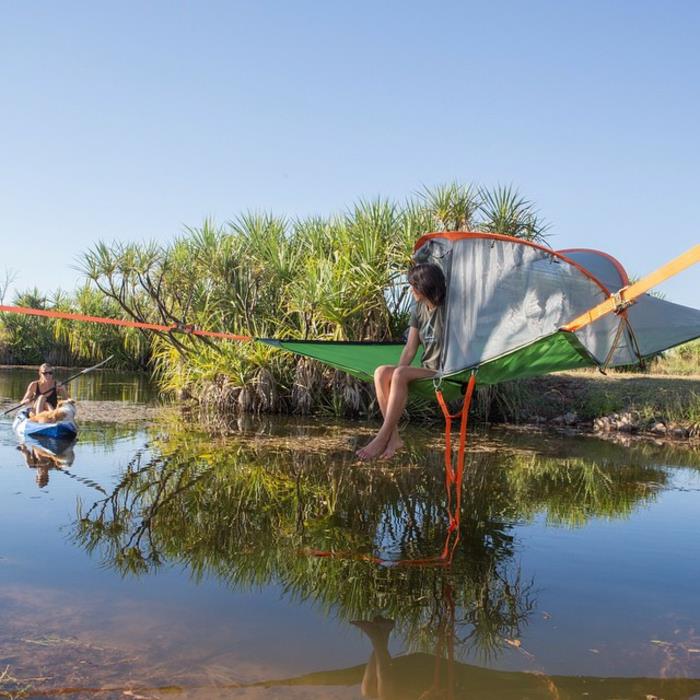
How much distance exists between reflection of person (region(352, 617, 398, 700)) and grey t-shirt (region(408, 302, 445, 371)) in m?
1.51

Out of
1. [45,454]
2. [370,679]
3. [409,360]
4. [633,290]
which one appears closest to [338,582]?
[370,679]

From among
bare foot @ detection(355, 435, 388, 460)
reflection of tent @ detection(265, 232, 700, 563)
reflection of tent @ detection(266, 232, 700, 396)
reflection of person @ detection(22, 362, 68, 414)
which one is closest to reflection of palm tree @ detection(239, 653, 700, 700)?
reflection of tent @ detection(265, 232, 700, 563)

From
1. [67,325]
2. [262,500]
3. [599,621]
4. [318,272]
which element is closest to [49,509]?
[262,500]

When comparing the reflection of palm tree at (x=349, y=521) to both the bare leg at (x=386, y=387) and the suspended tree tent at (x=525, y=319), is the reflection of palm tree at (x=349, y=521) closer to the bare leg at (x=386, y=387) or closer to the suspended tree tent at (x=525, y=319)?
the suspended tree tent at (x=525, y=319)

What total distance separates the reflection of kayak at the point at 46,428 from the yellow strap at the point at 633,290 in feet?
18.9

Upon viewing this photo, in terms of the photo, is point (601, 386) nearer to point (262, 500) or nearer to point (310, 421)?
point (310, 421)

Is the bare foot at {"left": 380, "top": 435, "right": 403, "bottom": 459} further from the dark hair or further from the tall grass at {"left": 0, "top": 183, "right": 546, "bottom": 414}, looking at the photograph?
the tall grass at {"left": 0, "top": 183, "right": 546, "bottom": 414}

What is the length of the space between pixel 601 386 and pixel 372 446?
852 centimetres

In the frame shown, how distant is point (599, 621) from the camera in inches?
131

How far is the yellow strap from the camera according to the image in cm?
314

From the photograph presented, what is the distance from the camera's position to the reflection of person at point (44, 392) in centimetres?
826

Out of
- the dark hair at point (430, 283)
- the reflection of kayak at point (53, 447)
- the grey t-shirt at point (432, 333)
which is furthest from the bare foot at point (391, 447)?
the reflection of kayak at point (53, 447)

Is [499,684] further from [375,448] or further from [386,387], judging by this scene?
[386,387]

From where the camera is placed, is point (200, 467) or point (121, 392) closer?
point (200, 467)
